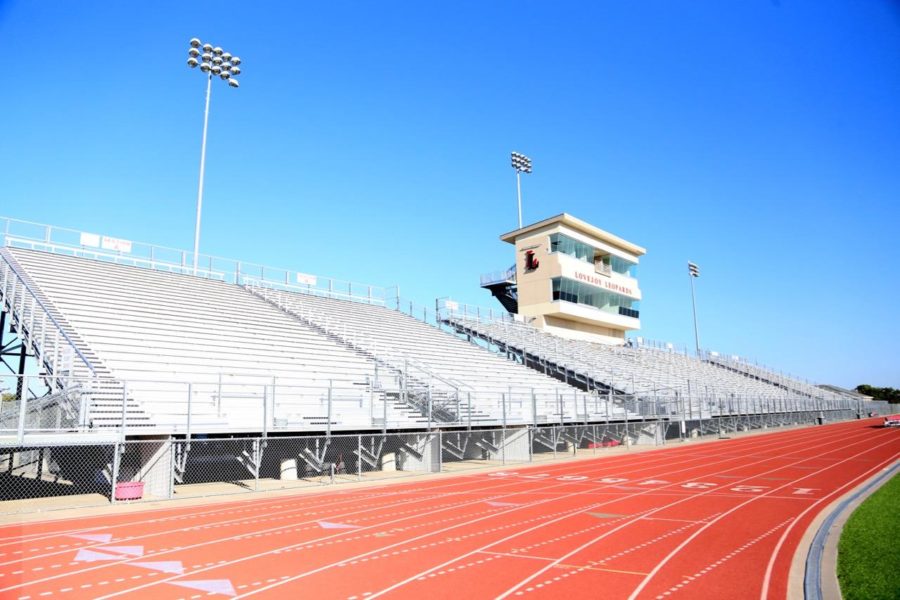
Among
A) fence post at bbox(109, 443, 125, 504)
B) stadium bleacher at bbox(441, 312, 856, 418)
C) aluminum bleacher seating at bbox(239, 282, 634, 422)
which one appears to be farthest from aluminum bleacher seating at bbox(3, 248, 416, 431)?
stadium bleacher at bbox(441, 312, 856, 418)

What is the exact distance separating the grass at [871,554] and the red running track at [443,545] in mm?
614

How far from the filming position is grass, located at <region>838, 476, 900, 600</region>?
5730 mm

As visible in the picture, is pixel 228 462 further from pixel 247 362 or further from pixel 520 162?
pixel 520 162

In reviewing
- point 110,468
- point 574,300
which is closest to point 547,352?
point 574,300

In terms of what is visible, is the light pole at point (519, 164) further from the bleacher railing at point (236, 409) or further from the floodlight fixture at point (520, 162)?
the bleacher railing at point (236, 409)

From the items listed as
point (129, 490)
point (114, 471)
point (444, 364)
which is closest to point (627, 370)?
point (444, 364)

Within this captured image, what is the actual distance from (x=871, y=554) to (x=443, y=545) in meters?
5.08

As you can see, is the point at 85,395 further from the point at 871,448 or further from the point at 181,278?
the point at 871,448

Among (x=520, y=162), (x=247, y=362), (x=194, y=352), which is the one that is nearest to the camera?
(x=194, y=352)

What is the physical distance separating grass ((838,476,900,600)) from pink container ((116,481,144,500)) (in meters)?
12.1

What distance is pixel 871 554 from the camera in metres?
6.97

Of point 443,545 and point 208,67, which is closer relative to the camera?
point 443,545

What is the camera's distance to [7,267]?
19.5 meters

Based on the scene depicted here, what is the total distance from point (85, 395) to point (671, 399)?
26311 mm
